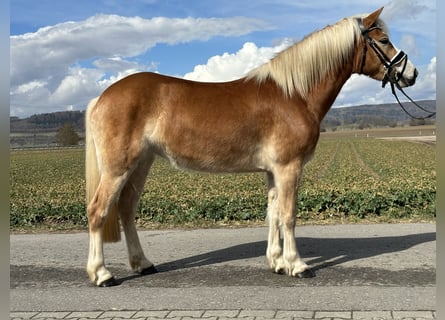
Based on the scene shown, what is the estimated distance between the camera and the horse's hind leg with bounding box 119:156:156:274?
581 centimetres

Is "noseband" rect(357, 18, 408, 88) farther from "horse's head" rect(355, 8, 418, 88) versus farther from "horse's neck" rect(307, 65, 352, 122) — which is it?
"horse's neck" rect(307, 65, 352, 122)

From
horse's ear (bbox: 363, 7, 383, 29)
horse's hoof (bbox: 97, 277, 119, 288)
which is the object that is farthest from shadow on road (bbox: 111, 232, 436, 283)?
horse's ear (bbox: 363, 7, 383, 29)

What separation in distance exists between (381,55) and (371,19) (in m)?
0.46

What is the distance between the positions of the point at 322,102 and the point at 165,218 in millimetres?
4756

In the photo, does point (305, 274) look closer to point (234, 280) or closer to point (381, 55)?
point (234, 280)

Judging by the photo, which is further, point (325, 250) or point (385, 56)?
point (325, 250)

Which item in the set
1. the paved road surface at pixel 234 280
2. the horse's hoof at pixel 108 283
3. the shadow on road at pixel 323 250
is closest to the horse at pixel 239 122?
the horse's hoof at pixel 108 283

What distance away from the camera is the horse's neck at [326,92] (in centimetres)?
572

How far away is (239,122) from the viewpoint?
5.44 metres

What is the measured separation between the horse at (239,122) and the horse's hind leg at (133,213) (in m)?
0.02

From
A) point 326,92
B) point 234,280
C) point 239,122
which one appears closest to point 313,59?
point 326,92

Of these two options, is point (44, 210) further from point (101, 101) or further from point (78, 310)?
point (78, 310)

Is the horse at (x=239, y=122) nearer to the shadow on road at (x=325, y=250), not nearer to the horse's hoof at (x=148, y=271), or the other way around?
the horse's hoof at (x=148, y=271)

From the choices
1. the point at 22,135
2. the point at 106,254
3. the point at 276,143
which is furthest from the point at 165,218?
the point at 22,135
